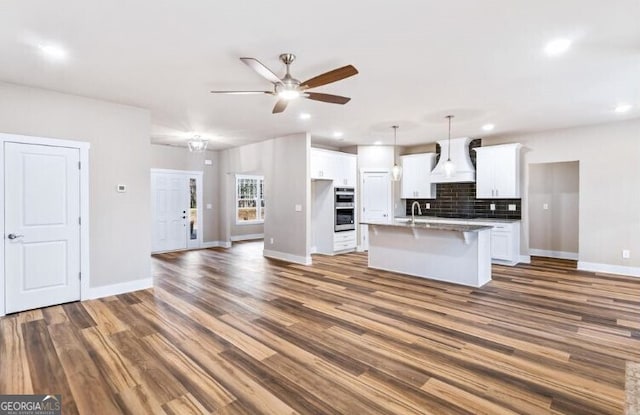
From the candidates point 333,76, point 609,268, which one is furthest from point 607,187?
point 333,76

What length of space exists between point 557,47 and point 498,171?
4.18m

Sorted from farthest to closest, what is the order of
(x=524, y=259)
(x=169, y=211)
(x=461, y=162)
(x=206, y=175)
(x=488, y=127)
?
(x=206, y=175), (x=169, y=211), (x=461, y=162), (x=524, y=259), (x=488, y=127)

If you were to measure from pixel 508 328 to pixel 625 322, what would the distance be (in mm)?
1383

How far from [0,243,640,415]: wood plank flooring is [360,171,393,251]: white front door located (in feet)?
10.8

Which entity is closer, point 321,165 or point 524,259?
point 524,259

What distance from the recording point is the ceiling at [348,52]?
237cm

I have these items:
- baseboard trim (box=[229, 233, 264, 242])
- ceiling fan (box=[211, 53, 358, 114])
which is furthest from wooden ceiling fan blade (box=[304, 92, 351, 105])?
baseboard trim (box=[229, 233, 264, 242])

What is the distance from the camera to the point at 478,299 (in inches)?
168

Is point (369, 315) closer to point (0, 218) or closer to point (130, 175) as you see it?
point (130, 175)

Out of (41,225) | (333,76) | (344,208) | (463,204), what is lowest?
(41,225)

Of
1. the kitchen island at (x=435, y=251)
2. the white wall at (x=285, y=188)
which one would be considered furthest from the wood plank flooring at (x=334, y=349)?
the white wall at (x=285, y=188)

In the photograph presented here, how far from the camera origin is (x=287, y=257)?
7.00 m

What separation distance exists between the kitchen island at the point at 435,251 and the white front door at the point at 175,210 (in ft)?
17.1

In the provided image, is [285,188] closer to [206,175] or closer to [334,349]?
[206,175]
